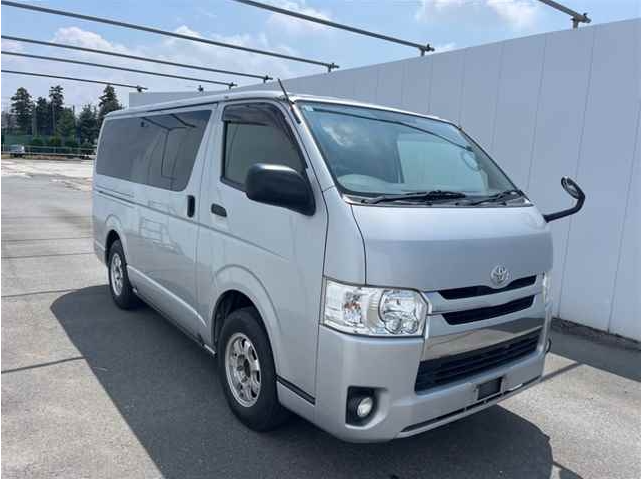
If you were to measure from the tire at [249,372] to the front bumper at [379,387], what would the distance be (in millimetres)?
501

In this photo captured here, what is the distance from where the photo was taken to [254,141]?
3.34 meters

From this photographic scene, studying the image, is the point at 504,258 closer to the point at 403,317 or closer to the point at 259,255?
the point at 403,317

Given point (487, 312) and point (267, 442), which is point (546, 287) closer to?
point (487, 312)

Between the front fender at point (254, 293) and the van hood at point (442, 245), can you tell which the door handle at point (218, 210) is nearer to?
the front fender at point (254, 293)

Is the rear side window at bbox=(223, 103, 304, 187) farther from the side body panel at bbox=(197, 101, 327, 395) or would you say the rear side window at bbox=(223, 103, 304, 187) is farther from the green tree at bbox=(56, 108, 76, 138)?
the green tree at bbox=(56, 108, 76, 138)

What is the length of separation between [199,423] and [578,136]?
500cm

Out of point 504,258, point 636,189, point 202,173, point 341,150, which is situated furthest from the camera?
point 636,189

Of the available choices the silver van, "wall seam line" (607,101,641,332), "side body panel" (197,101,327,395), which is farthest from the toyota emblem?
"wall seam line" (607,101,641,332)

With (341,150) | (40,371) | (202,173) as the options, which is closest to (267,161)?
(341,150)

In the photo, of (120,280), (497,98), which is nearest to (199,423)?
(120,280)

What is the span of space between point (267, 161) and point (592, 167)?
4121 mm

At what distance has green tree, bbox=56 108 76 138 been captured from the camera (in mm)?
73625

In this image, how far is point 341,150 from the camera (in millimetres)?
3033

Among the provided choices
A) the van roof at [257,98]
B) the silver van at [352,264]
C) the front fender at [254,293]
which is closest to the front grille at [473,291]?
the silver van at [352,264]
